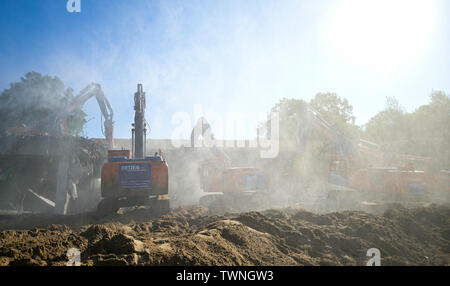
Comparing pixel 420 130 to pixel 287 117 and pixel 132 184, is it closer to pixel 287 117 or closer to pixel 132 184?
pixel 287 117

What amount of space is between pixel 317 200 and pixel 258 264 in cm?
871

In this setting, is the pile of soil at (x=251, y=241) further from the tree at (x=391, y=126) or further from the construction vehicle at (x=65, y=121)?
the tree at (x=391, y=126)

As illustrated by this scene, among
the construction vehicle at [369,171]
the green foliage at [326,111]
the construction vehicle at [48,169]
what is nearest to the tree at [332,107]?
the green foliage at [326,111]

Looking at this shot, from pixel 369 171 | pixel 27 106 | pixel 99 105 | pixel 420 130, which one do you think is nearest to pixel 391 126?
pixel 420 130

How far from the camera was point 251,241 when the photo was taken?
13.7 feet

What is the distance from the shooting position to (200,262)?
3119 mm

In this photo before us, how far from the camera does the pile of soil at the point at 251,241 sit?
3191 millimetres

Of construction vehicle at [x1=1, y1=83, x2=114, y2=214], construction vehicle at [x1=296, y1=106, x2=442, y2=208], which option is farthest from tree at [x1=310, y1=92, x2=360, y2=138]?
construction vehicle at [x1=1, y1=83, x2=114, y2=214]

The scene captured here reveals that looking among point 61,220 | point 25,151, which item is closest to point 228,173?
point 61,220

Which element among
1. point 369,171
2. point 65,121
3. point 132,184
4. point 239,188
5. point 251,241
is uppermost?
point 65,121

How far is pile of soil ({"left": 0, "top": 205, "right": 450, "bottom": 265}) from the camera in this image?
3.19 meters

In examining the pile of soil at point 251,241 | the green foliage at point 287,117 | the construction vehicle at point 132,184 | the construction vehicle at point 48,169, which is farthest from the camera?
the green foliage at point 287,117

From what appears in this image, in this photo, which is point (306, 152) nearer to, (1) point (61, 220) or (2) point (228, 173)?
(2) point (228, 173)

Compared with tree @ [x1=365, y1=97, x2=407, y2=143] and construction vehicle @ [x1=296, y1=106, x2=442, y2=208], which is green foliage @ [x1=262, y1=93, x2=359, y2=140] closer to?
tree @ [x1=365, y1=97, x2=407, y2=143]
